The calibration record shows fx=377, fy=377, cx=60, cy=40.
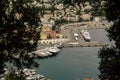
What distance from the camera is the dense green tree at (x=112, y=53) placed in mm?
5730

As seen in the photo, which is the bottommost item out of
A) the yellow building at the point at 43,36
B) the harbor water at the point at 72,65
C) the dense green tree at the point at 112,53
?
the harbor water at the point at 72,65

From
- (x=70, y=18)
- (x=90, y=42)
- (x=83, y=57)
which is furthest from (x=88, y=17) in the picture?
(x=83, y=57)

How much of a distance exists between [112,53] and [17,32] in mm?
1648

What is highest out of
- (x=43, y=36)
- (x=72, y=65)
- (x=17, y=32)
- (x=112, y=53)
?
(x=17, y=32)

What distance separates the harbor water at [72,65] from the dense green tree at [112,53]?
15.1 m

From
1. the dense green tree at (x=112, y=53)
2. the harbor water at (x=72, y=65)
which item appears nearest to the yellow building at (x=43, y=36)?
the harbor water at (x=72, y=65)

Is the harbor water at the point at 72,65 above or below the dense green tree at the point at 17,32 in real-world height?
below

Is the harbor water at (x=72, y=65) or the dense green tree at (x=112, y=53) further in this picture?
the harbor water at (x=72, y=65)

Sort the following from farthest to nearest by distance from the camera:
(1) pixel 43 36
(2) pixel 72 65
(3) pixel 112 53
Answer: (1) pixel 43 36
(2) pixel 72 65
(3) pixel 112 53

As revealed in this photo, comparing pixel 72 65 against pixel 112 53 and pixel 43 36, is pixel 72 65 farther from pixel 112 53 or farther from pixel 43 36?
pixel 112 53

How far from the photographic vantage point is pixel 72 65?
2558cm

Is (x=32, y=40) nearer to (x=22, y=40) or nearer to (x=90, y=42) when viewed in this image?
(x=22, y=40)

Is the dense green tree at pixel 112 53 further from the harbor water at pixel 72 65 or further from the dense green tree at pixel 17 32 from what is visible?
the harbor water at pixel 72 65

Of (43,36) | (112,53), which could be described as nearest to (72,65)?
(43,36)
